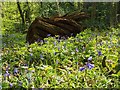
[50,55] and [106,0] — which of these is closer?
[50,55]

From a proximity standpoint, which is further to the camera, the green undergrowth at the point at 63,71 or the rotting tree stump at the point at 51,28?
the rotting tree stump at the point at 51,28

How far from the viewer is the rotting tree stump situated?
22.0 feet

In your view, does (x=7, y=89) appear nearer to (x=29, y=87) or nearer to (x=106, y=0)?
(x=29, y=87)

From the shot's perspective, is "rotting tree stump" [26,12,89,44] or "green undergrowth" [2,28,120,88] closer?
"green undergrowth" [2,28,120,88]

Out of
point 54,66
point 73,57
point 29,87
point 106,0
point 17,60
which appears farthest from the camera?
point 106,0

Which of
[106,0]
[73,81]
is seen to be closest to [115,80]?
[73,81]

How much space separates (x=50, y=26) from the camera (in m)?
A: 6.78

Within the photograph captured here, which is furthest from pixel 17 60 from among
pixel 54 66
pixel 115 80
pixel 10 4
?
pixel 10 4

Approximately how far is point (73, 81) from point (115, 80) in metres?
0.47

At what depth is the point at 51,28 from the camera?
6.75 metres

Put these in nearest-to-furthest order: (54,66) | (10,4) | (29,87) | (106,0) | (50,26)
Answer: (29,87) < (54,66) < (50,26) < (106,0) < (10,4)

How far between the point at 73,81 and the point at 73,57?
41.0 inches

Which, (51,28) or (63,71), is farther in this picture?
(51,28)

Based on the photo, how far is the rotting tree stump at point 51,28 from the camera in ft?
22.0
